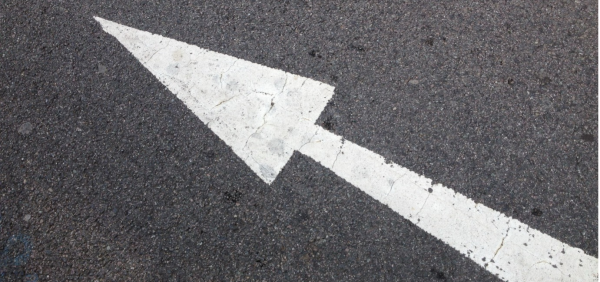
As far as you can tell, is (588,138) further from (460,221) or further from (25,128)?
(25,128)

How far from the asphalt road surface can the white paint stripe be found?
2.0 inches

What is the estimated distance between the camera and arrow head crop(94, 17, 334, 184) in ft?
8.54

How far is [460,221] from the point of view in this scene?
238cm

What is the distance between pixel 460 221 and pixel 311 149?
0.88 meters

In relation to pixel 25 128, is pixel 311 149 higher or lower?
higher

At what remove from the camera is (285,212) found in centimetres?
249

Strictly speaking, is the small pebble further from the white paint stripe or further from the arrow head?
the white paint stripe

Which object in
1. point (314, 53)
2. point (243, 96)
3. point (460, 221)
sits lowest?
point (460, 221)

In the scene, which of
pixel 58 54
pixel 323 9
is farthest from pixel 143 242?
pixel 323 9

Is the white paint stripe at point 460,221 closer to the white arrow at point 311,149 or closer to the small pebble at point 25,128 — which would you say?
the white arrow at point 311,149

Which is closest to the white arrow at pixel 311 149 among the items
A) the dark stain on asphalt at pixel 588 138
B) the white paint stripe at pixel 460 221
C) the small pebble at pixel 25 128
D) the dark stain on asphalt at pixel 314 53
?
the white paint stripe at pixel 460 221

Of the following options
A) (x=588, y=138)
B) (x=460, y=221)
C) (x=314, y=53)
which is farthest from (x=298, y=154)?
(x=588, y=138)

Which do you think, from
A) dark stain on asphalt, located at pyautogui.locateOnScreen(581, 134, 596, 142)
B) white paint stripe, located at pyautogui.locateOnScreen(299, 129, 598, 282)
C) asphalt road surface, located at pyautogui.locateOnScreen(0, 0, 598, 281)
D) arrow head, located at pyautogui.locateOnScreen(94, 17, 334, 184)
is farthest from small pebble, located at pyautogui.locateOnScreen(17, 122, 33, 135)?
dark stain on asphalt, located at pyautogui.locateOnScreen(581, 134, 596, 142)

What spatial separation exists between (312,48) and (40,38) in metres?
1.77
